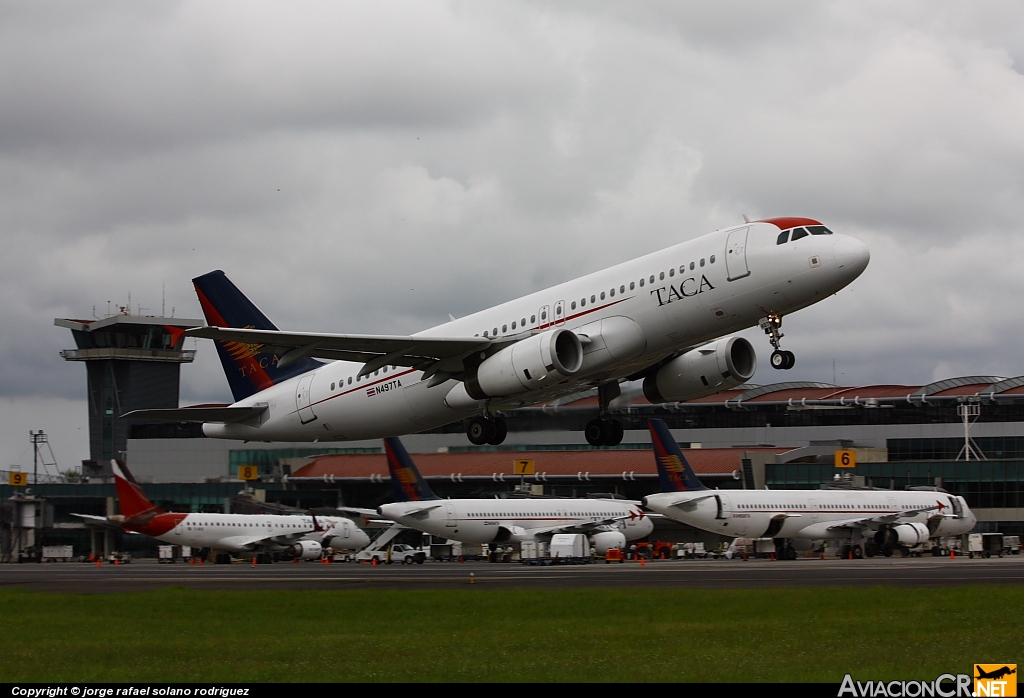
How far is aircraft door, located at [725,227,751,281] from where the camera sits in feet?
102

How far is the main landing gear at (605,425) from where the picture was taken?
128 feet

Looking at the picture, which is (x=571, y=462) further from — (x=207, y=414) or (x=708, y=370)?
(x=708, y=370)

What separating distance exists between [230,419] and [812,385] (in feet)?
278

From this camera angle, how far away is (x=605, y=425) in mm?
39438

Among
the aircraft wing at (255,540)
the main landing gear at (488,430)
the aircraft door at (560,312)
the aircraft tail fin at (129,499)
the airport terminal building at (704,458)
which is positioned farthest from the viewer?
the airport terminal building at (704,458)

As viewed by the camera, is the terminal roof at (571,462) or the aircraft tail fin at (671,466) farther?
the terminal roof at (571,462)

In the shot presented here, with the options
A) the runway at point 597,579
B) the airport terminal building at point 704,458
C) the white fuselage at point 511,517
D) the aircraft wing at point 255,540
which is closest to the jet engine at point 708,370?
the runway at point 597,579

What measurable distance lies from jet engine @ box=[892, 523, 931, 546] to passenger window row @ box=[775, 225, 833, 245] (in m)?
44.2

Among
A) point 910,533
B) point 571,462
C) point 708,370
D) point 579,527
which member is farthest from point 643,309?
point 571,462

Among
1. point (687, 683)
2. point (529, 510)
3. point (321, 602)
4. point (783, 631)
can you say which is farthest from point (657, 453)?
point (687, 683)

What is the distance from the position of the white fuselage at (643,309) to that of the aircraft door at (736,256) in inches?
1.1

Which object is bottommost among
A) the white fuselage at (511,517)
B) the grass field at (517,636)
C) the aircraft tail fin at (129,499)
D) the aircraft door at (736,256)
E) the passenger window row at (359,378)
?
the grass field at (517,636)

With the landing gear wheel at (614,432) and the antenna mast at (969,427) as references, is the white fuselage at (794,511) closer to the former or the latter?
the antenna mast at (969,427)

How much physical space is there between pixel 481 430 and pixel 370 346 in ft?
→ 17.7
